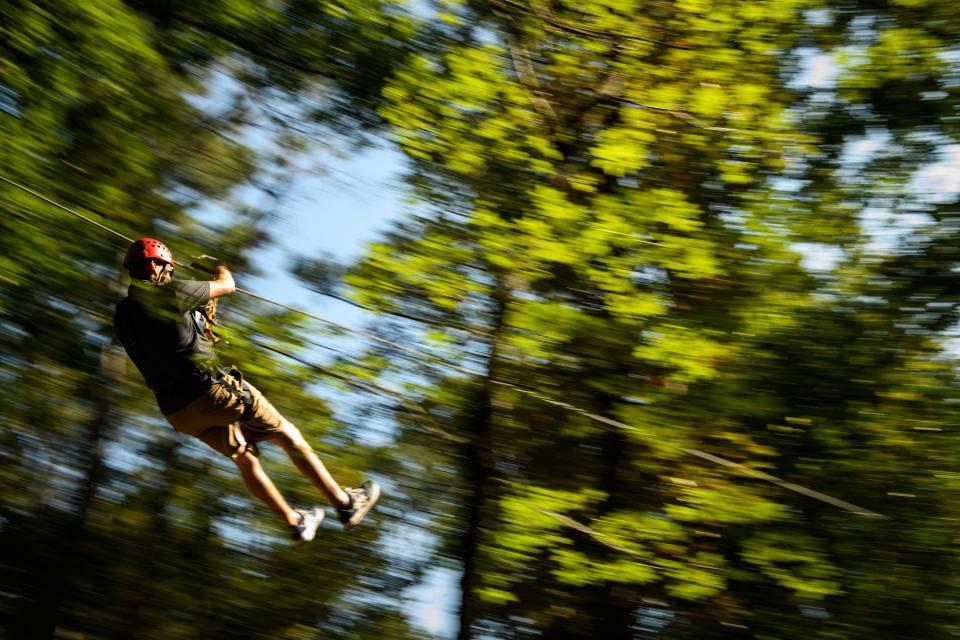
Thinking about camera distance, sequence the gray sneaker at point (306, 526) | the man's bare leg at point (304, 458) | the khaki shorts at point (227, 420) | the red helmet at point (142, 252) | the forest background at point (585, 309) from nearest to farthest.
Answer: the red helmet at point (142, 252) → the khaki shorts at point (227, 420) → the man's bare leg at point (304, 458) → the gray sneaker at point (306, 526) → the forest background at point (585, 309)

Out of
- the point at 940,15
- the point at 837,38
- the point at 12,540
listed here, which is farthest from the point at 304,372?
the point at 940,15

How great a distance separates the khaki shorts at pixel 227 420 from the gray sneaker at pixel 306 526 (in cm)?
62

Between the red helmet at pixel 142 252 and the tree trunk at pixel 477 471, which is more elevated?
the red helmet at pixel 142 252

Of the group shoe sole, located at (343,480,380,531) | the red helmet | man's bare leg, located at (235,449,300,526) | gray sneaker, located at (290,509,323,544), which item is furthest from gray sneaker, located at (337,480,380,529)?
the red helmet

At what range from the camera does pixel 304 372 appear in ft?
24.9

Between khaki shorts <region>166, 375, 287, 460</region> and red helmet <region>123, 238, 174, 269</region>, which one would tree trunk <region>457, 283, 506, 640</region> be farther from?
red helmet <region>123, 238, 174, 269</region>

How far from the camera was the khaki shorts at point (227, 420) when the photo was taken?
209 inches

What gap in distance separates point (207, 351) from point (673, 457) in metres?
4.99

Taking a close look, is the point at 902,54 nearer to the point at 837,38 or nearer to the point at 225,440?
the point at 837,38

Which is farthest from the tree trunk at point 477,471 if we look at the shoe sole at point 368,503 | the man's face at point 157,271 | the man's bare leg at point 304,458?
the man's face at point 157,271

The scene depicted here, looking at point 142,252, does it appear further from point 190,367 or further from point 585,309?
point 585,309

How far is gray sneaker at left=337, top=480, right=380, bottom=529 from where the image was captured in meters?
5.84

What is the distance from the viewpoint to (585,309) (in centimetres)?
863

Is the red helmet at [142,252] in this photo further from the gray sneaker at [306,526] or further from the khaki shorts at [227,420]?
the gray sneaker at [306,526]
